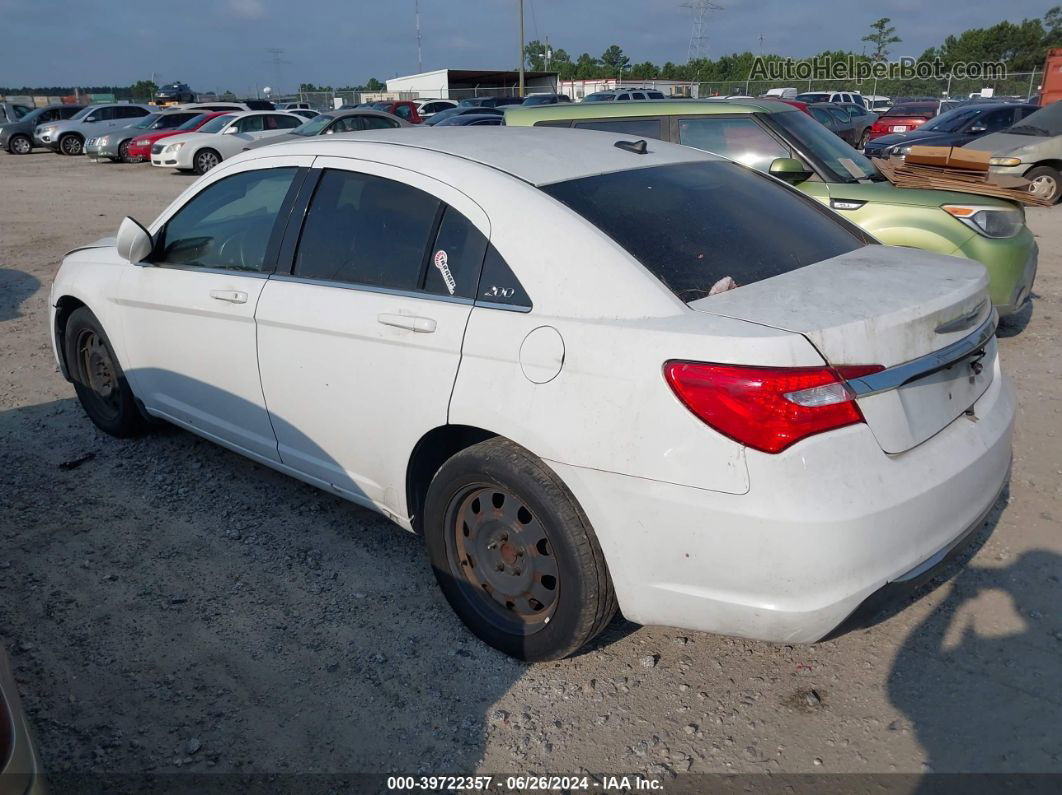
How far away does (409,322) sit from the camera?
3029 millimetres

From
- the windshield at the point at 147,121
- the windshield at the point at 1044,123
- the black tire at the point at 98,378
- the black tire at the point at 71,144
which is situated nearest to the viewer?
the black tire at the point at 98,378

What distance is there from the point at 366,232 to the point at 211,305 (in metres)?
0.97

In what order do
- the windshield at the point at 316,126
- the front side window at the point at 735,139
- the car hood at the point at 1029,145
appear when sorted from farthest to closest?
the windshield at the point at 316,126 < the car hood at the point at 1029,145 < the front side window at the point at 735,139

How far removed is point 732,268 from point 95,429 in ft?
13.5

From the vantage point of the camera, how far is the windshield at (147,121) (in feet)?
87.0

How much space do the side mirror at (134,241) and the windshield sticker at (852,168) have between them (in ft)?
16.6

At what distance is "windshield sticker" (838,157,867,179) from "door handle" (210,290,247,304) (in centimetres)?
488

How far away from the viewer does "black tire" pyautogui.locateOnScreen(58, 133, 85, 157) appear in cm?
2832

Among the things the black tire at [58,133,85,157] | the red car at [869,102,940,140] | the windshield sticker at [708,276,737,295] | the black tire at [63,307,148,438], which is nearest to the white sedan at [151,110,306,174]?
the black tire at [58,133,85,157]

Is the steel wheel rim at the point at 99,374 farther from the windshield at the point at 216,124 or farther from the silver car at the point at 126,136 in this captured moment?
the silver car at the point at 126,136

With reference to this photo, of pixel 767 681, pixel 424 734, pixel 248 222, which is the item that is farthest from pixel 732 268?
pixel 248 222

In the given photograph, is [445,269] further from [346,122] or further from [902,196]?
[346,122]

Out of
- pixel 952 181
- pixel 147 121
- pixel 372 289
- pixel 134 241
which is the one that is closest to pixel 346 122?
pixel 147 121

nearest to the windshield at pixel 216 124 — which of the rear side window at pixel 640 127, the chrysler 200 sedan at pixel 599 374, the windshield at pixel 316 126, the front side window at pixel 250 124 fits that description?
the front side window at pixel 250 124
